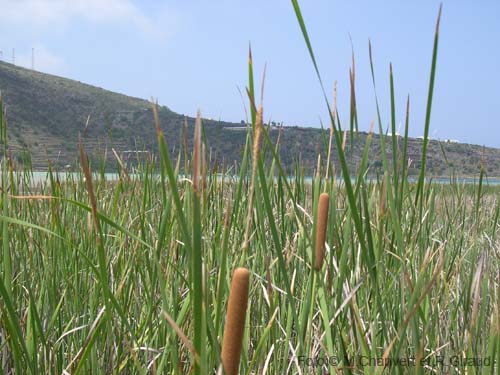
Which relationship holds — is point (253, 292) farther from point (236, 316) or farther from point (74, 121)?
point (74, 121)

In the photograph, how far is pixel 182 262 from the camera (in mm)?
1831

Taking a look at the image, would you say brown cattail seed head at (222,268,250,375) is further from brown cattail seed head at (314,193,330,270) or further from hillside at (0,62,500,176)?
hillside at (0,62,500,176)

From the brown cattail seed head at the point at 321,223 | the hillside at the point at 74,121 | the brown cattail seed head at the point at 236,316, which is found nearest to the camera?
the brown cattail seed head at the point at 236,316

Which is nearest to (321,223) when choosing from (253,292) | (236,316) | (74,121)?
(236,316)

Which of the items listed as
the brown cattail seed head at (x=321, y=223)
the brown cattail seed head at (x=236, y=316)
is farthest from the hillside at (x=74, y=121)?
the brown cattail seed head at (x=236, y=316)

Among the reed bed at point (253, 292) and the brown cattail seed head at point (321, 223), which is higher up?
the brown cattail seed head at point (321, 223)

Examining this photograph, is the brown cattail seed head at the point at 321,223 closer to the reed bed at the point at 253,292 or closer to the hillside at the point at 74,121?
the reed bed at the point at 253,292

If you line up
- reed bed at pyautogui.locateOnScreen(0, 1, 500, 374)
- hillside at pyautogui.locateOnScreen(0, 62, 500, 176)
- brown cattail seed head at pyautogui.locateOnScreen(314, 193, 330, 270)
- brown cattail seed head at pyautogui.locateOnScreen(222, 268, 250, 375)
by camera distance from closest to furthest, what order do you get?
brown cattail seed head at pyautogui.locateOnScreen(222, 268, 250, 375) → reed bed at pyautogui.locateOnScreen(0, 1, 500, 374) → brown cattail seed head at pyautogui.locateOnScreen(314, 193, 330, 270) → hillside at pyautogui.locateOnScreen(0, 62, 500, 176)

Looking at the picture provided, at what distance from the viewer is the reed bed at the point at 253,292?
2.16ft

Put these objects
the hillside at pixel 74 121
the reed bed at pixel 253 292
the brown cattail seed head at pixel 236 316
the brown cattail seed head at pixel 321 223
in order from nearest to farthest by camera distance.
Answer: the brown cattail seed head at pixel 236 316 < the reed bed at pixel 253 292 < the brown cattail seed head at pixel 321 223 < the hillside at pixel 74 121

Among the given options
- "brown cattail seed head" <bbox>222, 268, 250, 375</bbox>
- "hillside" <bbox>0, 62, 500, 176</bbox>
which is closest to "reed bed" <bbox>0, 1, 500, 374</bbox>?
"brown cattail seed head" <bbox>222, 268, 250, 375</bbox>

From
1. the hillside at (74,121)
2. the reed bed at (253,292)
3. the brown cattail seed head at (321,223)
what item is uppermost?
the hillside at (74,121)

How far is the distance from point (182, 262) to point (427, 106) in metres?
1.16

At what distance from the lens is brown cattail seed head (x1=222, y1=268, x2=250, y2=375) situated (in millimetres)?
478
